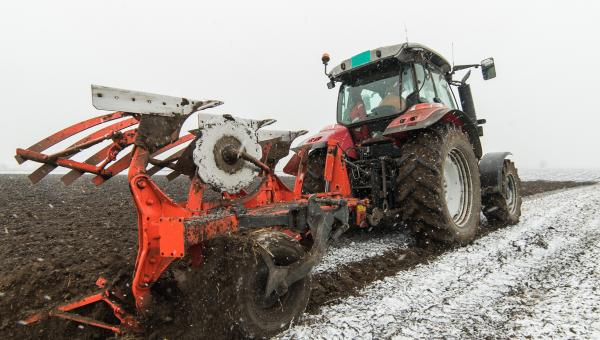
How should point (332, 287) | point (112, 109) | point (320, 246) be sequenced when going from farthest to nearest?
point (332, 287) → point (320, 246) → point (112, 109)

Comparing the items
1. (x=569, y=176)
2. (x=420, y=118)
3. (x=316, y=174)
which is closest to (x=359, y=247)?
(x=316, y=174)

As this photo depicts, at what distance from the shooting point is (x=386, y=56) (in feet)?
13.8

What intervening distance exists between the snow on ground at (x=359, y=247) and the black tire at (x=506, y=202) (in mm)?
1389

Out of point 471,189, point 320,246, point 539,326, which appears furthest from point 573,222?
point 320,246

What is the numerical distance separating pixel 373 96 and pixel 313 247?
2.67 meters

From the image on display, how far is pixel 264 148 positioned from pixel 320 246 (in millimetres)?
1012

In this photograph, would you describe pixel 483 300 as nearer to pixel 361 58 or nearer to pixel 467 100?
pixel 361 58

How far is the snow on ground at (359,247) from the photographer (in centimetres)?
358

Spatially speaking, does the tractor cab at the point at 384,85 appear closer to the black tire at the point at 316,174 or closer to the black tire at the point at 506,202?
the black tire at the point at 316,174

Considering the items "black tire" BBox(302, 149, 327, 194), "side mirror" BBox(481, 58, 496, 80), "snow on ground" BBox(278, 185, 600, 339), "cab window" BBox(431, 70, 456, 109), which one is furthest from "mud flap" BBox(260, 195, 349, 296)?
"side mirror" BBox(481, 58, 496, 80)

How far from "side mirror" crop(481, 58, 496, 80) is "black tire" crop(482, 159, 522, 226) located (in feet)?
4.26

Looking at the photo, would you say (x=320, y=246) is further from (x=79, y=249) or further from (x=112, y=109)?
(x=79, y=249)

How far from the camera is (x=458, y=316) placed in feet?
7.71

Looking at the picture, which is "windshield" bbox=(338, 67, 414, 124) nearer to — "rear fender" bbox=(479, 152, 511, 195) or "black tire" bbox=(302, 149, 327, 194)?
"black tire" bbox=(302, 149, 327, 194)
